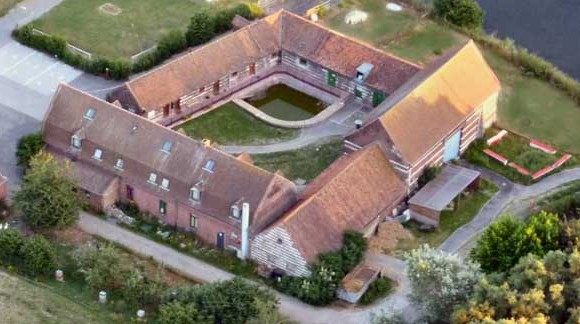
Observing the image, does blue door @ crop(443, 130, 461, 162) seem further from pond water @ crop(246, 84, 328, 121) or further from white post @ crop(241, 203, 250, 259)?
white post @ crop(241, 203, 250, 259)

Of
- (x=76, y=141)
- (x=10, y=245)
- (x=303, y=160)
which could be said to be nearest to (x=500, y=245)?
(x=303, y=160)

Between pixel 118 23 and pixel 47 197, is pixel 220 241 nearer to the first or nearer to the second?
pixel 47 197

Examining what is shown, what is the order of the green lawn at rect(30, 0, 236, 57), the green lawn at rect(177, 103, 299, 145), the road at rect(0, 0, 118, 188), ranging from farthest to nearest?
the green lawn at rect(30, 0, 236, 57), the green lawn at rect(177, 103, 299, 145), the road at rect(0, 0, 118, 188)

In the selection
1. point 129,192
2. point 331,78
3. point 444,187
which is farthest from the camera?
point 331,78

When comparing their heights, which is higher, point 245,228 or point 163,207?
point 245,228

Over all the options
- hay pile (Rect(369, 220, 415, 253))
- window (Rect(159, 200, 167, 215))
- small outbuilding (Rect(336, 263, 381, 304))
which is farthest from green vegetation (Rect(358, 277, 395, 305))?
window (Rect(159, 200, 167, 215))

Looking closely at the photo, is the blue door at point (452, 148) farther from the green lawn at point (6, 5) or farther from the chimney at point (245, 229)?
the green lawn at point (6, 5)
